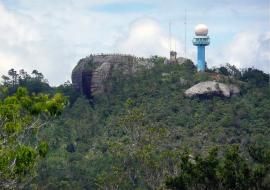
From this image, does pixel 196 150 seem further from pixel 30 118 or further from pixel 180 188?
pixel 30 118

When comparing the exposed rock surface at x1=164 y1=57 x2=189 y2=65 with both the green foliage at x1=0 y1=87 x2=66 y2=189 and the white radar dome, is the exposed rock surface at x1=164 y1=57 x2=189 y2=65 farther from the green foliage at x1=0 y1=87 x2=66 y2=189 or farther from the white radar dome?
the green foliage at x1=0 y1=87 x2=66 y2=189

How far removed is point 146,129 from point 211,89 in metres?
17.8

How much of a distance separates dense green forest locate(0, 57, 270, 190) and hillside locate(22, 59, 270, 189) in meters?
0.09

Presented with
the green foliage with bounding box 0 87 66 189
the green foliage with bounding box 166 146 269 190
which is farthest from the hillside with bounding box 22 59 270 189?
the green foliage with bounding box 0 87 66 189

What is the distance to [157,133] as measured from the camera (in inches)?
2053

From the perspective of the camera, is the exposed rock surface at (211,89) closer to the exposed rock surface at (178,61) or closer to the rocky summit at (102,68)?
the exposed rock surface at (178,61)

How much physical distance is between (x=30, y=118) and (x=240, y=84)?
49.7 metres

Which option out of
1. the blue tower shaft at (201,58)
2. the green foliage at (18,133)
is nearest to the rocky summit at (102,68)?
the blue tower shaft at (201,58)

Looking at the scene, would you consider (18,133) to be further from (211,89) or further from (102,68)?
(102,68)

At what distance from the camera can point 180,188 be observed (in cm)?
3278

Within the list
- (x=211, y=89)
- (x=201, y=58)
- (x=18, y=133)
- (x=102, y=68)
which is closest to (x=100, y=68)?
(x=102, y=68)

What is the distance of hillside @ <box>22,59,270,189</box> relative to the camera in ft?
167

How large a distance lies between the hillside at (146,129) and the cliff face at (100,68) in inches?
39.1

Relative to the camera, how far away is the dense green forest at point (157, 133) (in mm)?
33000
